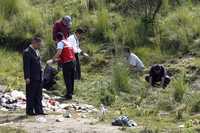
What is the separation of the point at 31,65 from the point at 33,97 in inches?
28.2

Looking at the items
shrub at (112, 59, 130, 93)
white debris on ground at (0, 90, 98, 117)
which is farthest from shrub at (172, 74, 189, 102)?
white debris on ground at (0, 90, 98, 117)

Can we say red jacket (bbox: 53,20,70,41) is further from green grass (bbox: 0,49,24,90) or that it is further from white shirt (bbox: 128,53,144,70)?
white shirt (bbox: 128,53,144,70)

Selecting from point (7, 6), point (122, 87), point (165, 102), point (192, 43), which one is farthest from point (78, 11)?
point (165, 102)

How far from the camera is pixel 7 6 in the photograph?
69.3ft

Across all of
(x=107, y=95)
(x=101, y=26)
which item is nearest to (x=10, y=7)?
(x=101, y=26)

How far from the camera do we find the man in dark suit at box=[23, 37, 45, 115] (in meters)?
13.4

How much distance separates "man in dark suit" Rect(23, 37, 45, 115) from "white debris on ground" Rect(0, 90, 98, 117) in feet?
2.41

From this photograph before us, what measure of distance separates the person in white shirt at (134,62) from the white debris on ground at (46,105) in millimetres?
2695

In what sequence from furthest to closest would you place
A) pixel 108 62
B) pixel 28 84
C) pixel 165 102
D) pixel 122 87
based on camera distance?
pixel 108 62 < pixel 122 87 < pixel 165 102 < pixel 28 84

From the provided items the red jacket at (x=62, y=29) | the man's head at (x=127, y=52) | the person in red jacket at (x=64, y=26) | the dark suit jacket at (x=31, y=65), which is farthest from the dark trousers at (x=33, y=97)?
the man's head at (x=127, y=52)

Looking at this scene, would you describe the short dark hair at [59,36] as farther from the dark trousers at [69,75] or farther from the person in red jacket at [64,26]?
the dark trousers at [69,75]

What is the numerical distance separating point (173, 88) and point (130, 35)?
4532 millimetres

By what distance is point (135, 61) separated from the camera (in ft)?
57.5

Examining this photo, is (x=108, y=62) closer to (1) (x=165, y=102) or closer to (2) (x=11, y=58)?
(2) (x=11, y=58)
